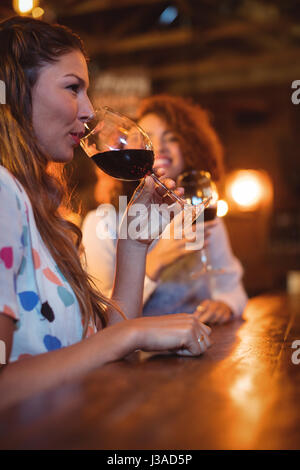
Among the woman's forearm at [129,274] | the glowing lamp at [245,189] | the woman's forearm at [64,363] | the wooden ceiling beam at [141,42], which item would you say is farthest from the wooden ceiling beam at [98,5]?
the woman's forearm at [64,363]

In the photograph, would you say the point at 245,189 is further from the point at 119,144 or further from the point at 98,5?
the point at 119,144

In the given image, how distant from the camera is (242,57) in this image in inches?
215

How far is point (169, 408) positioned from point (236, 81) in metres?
5.97

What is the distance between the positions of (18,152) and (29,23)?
1.05 feet

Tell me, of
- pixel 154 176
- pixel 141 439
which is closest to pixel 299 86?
pixel 154 176

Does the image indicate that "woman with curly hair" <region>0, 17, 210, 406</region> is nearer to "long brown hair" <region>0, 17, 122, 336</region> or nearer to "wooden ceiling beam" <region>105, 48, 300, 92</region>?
"long brown hair" <region>0, 17, 122, 336</region>

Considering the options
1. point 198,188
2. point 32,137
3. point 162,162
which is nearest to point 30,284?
point 32,137

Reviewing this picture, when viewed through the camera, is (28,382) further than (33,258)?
No

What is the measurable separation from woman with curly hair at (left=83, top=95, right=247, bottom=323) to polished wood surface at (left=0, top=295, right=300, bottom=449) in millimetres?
713

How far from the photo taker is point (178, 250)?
1448mm

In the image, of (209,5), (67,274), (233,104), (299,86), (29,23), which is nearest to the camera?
(67,274)

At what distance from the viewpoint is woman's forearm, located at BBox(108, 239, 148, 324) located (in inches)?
44.2

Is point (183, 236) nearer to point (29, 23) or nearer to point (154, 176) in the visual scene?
point (154, 176)
